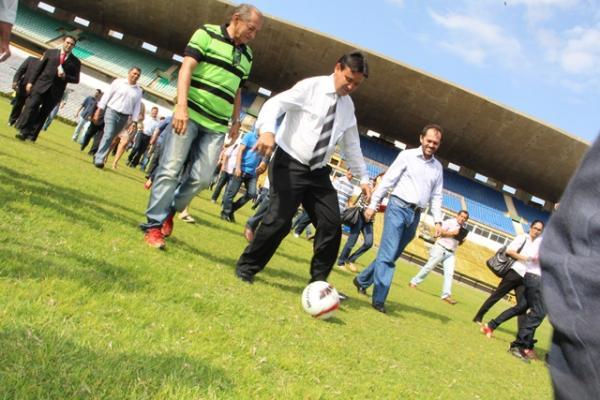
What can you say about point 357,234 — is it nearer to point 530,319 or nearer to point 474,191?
point 530,319

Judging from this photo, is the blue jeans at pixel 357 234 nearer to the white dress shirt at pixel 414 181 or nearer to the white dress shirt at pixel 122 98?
the white dress shirt at pixel 414 181

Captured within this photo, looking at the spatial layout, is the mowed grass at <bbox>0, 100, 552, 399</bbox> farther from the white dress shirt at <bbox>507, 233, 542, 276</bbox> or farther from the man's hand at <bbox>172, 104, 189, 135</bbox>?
the white dress shirt at <bbox>507, 233, 542, 276</bbox>

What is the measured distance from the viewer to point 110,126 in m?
11.5

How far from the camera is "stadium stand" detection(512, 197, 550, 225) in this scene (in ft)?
139

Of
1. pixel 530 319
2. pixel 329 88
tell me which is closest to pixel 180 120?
pixel 329 88

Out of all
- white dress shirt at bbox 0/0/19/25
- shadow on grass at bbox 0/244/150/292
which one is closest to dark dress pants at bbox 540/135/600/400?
shadow on grass at bbox 0/244/150/292

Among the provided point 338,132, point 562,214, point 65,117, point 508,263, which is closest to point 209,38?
point 338,132

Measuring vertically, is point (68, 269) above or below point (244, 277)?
above

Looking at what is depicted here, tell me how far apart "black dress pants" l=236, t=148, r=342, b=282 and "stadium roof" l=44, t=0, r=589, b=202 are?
3195 cm

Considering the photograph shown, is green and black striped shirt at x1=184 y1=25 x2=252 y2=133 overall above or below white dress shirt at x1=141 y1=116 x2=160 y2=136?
above

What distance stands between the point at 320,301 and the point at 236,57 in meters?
2.42

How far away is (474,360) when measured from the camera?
5891 mm

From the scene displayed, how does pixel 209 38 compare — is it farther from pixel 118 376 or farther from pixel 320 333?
pixel 118 376

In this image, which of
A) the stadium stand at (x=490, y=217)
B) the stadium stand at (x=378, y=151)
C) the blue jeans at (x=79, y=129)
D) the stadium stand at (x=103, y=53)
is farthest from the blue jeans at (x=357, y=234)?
the stadium stand at (x=103, y=53)
